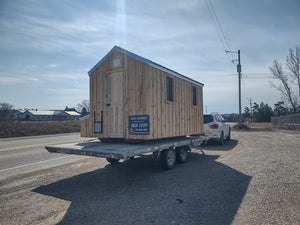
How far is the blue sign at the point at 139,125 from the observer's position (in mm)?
6045

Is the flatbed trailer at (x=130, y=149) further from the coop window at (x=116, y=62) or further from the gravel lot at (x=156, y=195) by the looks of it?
the coop window at (x=116, y=62)

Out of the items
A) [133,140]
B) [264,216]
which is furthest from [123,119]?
[264,216]

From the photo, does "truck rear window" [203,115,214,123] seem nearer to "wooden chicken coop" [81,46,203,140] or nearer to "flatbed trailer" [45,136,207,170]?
"flatbed trailer" [45,136,207,170]

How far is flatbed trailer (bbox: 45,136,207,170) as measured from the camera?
15.8ft

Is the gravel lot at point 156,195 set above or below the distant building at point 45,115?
below

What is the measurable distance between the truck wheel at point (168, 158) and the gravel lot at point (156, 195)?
9.1 inches

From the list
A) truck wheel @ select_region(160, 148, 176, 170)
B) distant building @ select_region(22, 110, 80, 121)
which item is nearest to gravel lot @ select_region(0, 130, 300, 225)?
truck wheel @ select_region(160, 148, 176, 170)

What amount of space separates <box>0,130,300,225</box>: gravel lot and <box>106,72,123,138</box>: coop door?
1.23 meters

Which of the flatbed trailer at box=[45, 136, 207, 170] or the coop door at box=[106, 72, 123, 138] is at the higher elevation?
the coop door at box=[106, 72, 123, 138]

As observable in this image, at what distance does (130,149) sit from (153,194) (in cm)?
117

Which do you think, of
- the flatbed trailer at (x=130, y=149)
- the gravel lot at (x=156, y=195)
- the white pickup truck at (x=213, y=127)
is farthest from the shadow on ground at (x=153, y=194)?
the white pickup truck at (x=213, y=127)

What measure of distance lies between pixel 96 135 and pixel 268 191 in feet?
17.1

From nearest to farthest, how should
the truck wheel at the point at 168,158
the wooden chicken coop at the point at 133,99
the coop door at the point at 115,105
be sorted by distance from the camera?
the wooden chicken coop at the point at 133,99 < the truck wheel at the point at 168,158 < the coop door at the point at 115,105

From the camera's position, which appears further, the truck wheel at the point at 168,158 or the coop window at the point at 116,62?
the coop window at the point at 116,62
